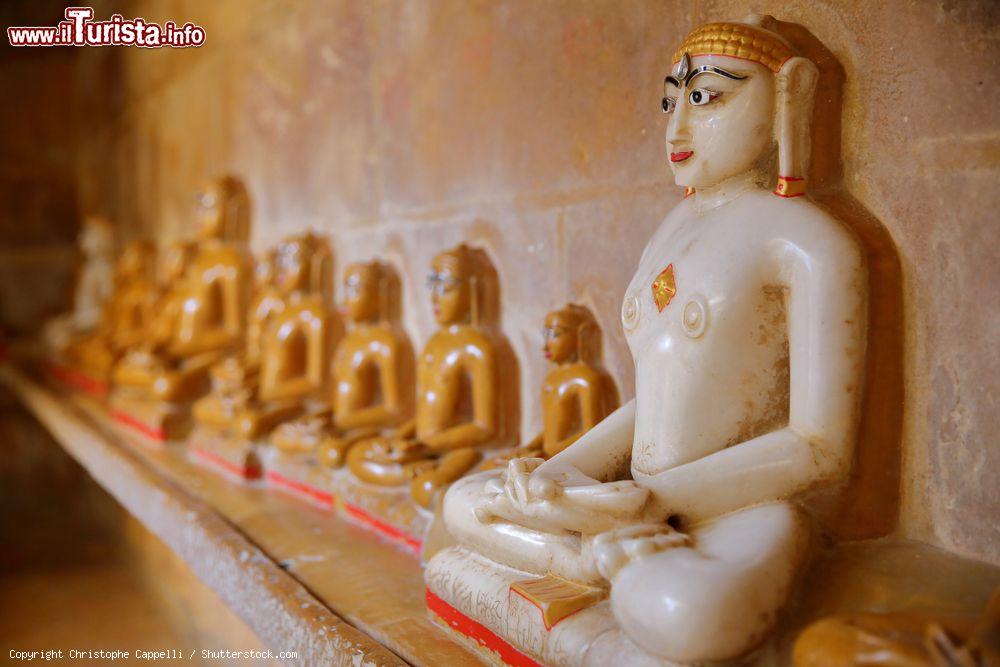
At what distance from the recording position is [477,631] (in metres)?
1.85

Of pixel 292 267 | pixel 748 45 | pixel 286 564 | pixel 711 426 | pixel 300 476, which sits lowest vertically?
pixel 286 564

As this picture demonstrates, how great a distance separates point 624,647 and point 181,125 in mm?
5322

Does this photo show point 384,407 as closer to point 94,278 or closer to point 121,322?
point 121,322

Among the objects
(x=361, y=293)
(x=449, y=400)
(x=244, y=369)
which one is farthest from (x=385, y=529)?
(x=244, y=369)

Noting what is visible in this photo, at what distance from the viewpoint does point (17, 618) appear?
3.95 meters

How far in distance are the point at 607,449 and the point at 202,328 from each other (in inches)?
120

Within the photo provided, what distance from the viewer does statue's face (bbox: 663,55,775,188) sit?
174 cm

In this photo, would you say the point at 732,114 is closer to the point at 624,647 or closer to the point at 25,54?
the point at 624,647

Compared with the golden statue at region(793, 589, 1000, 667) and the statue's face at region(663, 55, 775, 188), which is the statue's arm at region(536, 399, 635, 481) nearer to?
the statue's face at region(663, 55, 775, 188)

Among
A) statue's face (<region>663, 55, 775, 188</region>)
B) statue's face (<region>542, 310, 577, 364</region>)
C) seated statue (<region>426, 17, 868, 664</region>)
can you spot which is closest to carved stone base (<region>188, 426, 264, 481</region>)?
statue's face (<region>542, 310, 577, 364</region>)

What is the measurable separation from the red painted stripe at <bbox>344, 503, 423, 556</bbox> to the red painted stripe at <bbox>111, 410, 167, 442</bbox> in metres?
1.60

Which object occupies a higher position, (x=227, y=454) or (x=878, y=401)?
(x=878, y=401)

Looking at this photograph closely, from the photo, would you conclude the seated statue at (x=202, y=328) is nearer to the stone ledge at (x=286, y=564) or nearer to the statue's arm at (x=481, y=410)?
the stone ledge at (x=286, y=564)

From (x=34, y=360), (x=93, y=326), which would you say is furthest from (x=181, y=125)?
(x=34, y=360)
